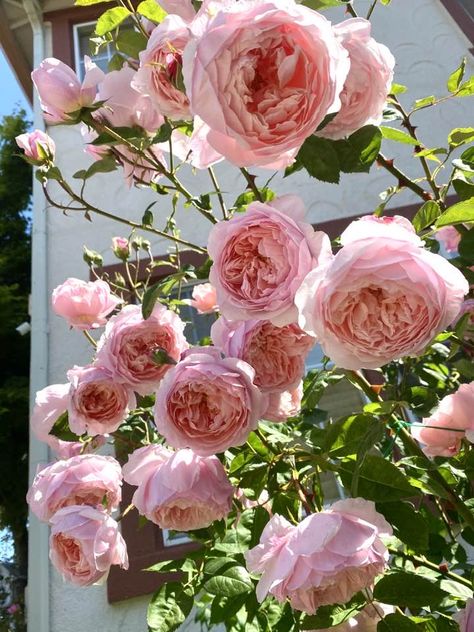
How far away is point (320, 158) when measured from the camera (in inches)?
36.6

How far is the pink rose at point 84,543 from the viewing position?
1.22 metres

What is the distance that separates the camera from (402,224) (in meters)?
0.80

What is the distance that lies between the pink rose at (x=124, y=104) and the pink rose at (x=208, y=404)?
444 millimetres

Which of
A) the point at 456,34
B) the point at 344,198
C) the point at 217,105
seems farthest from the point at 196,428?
the point at 456,34

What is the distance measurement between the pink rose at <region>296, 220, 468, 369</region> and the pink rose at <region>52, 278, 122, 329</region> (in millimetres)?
945

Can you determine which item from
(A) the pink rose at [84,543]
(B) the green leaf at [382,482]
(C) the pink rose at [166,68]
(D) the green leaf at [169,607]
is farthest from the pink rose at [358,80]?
(D) the green leaf at [169,607]

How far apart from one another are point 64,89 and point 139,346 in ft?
1.54

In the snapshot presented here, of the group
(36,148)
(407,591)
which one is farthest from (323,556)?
(36,148)

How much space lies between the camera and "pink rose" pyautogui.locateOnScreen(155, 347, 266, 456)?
98 cm

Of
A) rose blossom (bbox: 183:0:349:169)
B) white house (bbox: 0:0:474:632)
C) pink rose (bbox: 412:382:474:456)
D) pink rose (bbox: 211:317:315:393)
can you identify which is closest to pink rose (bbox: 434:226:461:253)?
pink rose (bbox: 412:382:474:456)

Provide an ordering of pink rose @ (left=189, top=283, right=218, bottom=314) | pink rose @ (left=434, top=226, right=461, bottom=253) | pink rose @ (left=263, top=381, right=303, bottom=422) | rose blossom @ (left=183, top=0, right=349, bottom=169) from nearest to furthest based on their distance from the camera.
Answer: rose blossom @ (left=183, top=0, right=349, bottom=169) < pink rose @ (left=263, top=381, right=303, bottom=422) < pink rose @ (left=434, top=226, right=461, bottom=253) < pink rose @ (left=189, top=283, right=218, bottom=314)

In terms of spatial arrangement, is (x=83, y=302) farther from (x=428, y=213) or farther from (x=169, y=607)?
(x=428, y=213)

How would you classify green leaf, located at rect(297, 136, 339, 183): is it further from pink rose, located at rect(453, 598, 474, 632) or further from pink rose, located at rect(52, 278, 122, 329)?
pink rose, located at rect(52, 278, 122, 329)

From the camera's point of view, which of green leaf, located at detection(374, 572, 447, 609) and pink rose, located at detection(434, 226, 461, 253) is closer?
green leaf, located at detection(374, 572, 447, 609)
